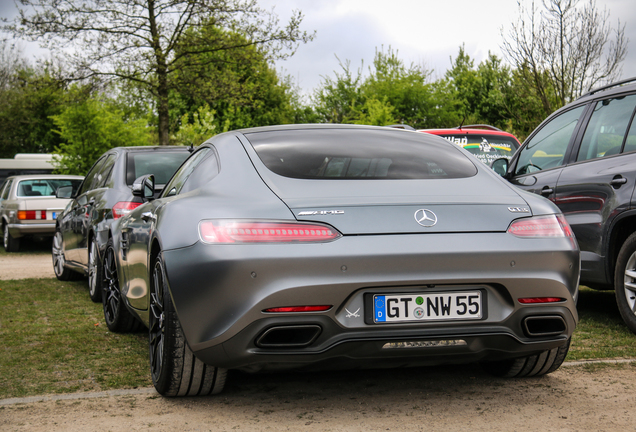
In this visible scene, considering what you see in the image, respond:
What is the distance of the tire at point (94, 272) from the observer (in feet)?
22.9

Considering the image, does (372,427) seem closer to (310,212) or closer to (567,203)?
→ (310,212)

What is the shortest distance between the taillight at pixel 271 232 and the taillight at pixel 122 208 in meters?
3.63

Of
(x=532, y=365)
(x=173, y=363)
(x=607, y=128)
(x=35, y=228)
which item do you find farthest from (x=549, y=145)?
(x=35, y=228)

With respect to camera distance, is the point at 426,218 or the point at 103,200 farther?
the point at 103,200

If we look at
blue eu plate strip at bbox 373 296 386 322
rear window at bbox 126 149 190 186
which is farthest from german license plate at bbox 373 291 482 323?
rear window at bbox 126 149 190 186

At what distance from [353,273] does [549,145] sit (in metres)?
3.96

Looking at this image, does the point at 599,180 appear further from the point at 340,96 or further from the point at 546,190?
the point at 340,96

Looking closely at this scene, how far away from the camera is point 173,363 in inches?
139

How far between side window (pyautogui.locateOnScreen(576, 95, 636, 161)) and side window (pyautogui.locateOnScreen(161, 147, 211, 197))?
3.13m

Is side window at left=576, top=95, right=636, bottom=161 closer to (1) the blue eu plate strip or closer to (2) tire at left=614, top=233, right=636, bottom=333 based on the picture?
(2) tire at left=614, top=233, right=636, bottom=333

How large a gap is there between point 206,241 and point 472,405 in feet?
5.07

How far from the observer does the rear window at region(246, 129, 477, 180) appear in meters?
3.65

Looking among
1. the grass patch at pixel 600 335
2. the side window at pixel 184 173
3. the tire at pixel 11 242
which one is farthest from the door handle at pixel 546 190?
the tire at pixel 11 242

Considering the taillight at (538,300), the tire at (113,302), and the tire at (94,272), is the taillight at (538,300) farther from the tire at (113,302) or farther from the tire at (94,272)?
the tire at (94,272)
